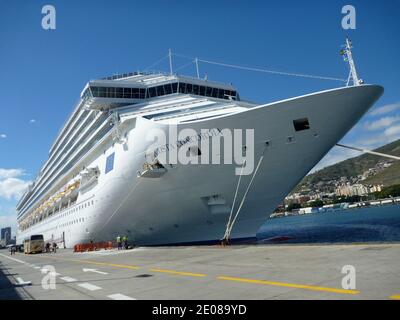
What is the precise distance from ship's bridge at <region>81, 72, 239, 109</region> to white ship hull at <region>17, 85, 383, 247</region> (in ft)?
12.1

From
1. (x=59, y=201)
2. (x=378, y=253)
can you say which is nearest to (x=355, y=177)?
(x=59, y=201)

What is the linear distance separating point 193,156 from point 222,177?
1909 millimetres

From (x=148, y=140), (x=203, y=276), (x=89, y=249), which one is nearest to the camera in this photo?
(x=203, y=276)

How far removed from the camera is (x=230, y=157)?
686 inches

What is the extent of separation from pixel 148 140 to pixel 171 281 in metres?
11.4

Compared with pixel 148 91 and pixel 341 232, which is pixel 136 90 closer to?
pixel 148 91

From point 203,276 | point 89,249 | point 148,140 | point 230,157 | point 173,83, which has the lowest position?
point 89,249

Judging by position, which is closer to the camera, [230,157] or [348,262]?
[348,262]

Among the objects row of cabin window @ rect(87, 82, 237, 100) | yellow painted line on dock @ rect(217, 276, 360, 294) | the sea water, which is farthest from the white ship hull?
yellow painted line on dock @ rect(217, 276, 360, 294)

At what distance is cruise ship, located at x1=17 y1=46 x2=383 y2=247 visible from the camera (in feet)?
55.7

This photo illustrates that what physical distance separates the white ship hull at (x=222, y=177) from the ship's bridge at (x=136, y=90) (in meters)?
3.68
